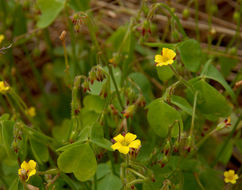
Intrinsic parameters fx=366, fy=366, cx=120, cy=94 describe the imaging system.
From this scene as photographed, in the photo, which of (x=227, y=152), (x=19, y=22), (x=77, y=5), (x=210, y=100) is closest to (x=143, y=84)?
(x=210, y=100)

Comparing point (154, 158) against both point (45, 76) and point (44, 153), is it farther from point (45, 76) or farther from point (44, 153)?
point (45, 76)

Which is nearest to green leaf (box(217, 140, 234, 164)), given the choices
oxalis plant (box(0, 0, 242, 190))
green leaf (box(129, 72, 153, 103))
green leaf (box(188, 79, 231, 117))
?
oxalis plant (box(0, 0, 242, 190))

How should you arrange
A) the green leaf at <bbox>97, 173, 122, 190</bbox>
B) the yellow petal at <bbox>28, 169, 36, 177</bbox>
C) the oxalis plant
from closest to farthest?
the yellow petal at <bbox>28, 169, 36, 177</bbox> < the oxalis plant < the green leaf at <bbox>97, 173, 122, 190</bbox>

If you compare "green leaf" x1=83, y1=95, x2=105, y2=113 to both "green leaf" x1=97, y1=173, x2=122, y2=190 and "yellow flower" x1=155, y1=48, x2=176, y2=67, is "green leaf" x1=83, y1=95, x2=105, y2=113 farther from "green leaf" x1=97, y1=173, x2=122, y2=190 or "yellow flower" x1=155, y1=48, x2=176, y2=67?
"yellow flower" x1=155, y1=48, x2=176, y2=67

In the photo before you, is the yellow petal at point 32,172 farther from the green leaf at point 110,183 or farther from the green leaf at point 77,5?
the green leaf at point 77,5

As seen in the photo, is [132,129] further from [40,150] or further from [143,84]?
[40,150]
